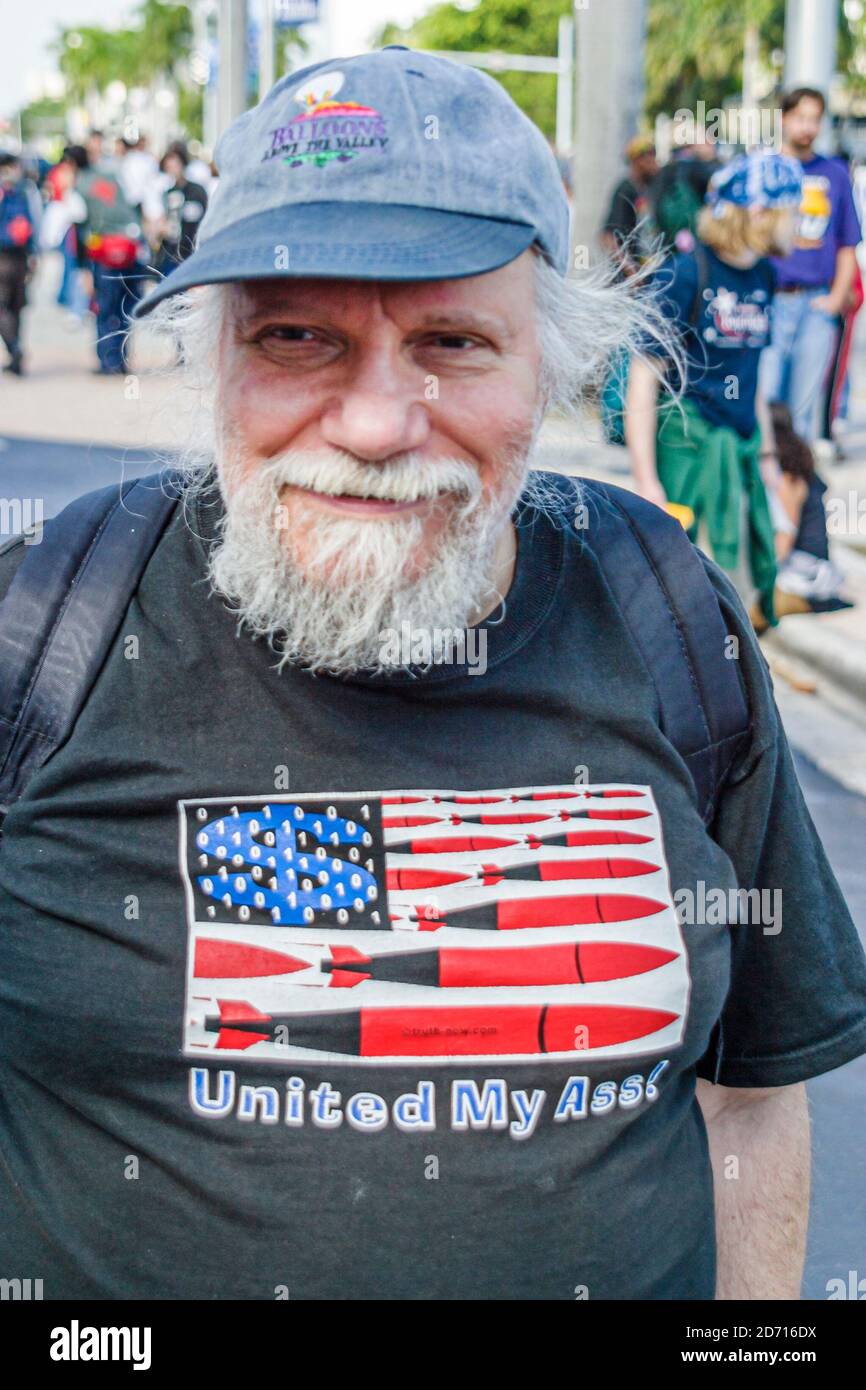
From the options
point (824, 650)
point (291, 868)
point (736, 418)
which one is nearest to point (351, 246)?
point (291, 868)

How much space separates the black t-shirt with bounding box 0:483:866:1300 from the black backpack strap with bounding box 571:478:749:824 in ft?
0.12

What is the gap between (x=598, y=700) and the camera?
63.6 inches

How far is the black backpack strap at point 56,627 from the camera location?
1.54 metres

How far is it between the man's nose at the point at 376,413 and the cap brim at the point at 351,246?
0.32ft

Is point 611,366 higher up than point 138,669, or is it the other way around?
point 611,366

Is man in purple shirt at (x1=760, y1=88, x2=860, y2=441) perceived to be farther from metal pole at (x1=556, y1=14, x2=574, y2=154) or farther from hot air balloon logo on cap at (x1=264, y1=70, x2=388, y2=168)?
metal pole at (x1=556, y1=14, x2=574, y2=154)

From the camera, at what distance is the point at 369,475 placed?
151 centimetres

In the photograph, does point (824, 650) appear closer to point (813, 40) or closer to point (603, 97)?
point (603, 97)

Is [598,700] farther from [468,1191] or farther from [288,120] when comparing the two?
[288,120]

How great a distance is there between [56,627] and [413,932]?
427 millimetres

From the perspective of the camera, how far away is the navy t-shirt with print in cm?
593

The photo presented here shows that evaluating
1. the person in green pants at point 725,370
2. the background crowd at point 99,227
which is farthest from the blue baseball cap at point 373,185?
Result: the background crowd at point 99,227

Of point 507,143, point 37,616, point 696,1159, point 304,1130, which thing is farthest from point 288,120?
point 696,1159
